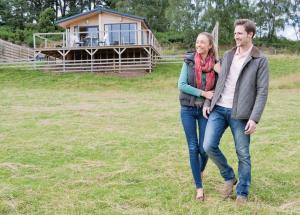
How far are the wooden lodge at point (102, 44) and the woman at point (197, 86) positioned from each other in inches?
756

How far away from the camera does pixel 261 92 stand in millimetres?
4090

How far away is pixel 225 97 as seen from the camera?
4.30 m

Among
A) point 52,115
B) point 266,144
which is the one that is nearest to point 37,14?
point 52,115

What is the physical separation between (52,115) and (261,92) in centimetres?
841

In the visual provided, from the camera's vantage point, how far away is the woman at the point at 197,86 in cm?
434

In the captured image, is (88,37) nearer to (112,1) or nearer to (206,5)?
(206,5)

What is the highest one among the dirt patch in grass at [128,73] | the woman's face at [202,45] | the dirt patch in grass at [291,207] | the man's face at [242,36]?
the man's face at [242,36]

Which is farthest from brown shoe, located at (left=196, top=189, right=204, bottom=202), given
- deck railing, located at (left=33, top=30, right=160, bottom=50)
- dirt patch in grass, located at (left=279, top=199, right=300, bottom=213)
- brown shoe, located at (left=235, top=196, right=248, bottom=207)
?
deck railing, located at (left=33, top=30, right=160, bottom=50)

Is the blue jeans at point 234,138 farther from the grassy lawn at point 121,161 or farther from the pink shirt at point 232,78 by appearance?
the grassy lawn at point 121,161

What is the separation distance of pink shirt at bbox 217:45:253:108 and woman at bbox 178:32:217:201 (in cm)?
13

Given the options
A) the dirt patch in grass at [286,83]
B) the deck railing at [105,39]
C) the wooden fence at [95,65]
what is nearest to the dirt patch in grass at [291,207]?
the dirt patch in grass at [286,83]

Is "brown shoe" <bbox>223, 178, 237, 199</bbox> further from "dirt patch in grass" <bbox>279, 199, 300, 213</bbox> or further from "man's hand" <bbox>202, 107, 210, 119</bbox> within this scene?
"man's hand" <bbox>202, 107, 210, 119</bbox>

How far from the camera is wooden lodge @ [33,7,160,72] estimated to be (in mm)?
24000

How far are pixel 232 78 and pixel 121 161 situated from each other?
2719 millimetres
